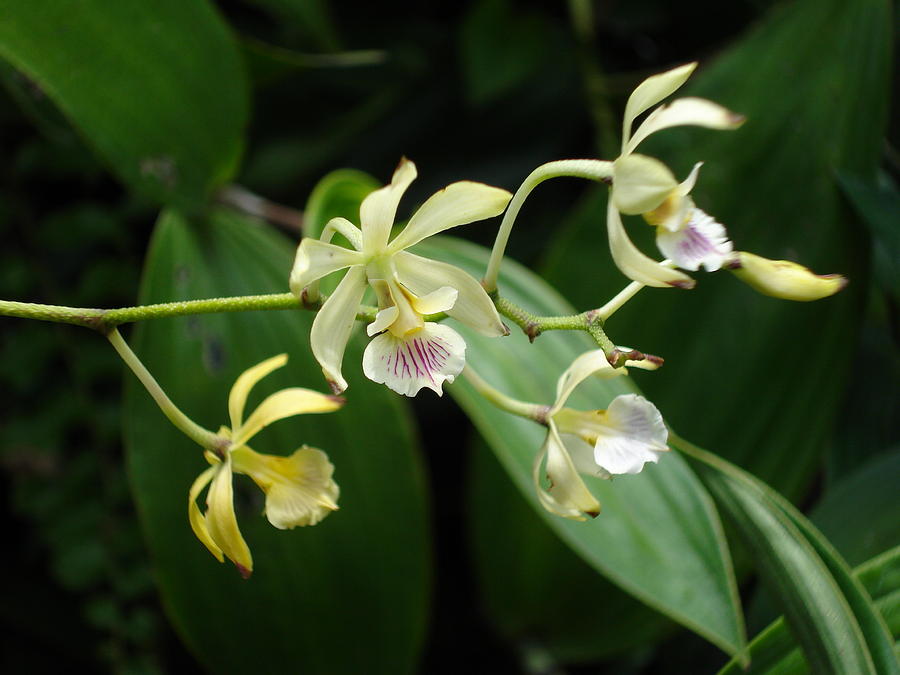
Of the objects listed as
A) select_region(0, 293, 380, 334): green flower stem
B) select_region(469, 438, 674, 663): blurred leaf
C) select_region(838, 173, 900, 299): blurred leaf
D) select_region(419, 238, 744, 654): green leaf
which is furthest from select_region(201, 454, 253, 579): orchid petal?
select_region(838, 173, 900, 299): blurred leaf

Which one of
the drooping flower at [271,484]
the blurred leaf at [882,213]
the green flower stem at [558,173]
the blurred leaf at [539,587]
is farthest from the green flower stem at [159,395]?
the blurred leaf at [882,213]

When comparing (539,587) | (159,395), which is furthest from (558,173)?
(539,587)

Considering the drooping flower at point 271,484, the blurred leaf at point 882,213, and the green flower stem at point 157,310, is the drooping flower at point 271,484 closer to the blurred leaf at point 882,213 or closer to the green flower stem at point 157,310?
the green flower stem at point 157,310

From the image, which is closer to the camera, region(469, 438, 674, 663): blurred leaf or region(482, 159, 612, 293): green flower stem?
region(482, 159, 612, 293): green flower stem

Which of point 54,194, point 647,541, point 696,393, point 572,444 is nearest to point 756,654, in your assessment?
point 647,541

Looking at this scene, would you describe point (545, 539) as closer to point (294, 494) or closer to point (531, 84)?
point (294, 494)

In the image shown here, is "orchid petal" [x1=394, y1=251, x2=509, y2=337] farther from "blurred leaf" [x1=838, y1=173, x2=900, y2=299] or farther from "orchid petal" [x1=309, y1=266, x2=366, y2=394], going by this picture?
"blurred leaf" [x1=838, y1=173, x2=900, y2=299]
